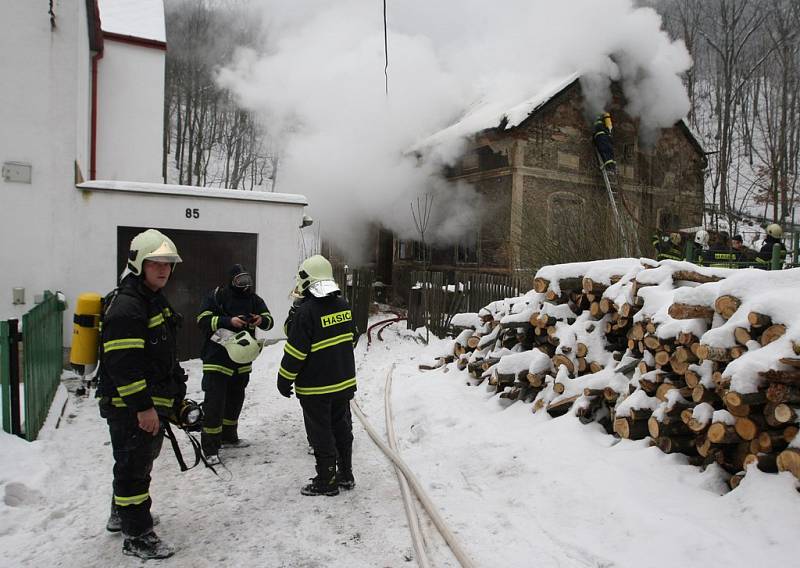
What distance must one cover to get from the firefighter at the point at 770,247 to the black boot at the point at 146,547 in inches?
409

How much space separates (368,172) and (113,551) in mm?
15199

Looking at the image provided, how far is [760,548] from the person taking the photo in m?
2.99

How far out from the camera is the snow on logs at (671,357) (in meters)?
3.43

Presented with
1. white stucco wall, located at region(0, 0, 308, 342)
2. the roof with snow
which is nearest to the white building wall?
white stucco wall, located at region(0, 0, 308, 342)

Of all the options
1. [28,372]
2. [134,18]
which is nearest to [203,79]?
[134,18]

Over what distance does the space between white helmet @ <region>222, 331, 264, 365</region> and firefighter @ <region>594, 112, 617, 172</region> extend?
1303cm

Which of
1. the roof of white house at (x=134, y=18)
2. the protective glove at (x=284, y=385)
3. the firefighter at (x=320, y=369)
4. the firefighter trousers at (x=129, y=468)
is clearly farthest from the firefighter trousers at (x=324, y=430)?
the roof of white house at (x=134, y=18)

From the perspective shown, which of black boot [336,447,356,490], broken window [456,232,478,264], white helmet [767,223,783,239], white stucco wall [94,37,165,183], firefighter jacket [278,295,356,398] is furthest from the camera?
broken window [456,232,478,264]

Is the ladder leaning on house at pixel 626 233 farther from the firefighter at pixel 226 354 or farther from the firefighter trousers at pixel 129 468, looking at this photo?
the firefighter trousers at pixel 129 468

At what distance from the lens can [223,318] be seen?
501 cm

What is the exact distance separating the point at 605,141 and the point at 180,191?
11296 mm

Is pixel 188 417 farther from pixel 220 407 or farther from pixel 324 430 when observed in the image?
pixel 220 407

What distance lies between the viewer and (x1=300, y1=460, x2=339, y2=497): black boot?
165 inches

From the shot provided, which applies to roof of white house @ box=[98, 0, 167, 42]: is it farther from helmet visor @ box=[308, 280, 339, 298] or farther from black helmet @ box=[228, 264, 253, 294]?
helmet visor @ box=[308, 280, 339, 298]
